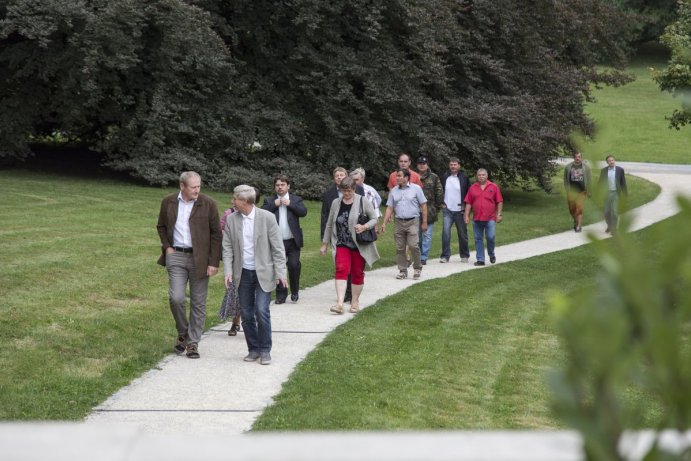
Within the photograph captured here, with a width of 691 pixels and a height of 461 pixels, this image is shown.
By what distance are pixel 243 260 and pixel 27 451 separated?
31.1ft

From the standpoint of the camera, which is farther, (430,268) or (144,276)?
(430,268)

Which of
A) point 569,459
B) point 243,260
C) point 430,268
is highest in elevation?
point 569,459

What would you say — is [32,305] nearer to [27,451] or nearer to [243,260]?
[243,260]

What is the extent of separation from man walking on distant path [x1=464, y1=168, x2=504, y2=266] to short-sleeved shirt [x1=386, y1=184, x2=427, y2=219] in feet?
7.60

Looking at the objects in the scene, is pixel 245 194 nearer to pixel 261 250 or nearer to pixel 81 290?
pixel 261 250

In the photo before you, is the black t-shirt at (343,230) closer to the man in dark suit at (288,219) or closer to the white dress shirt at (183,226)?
the man in dark suit at (288,219)

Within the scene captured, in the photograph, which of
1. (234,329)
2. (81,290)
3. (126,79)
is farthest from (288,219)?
(126,79)

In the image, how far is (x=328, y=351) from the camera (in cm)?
1144

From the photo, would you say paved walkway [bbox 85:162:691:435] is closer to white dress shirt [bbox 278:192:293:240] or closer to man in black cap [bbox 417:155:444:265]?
white dress shirt [bbox 278:192:293:240]

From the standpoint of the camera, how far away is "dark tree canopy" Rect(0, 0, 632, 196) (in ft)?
85.0

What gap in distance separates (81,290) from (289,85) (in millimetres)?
15917

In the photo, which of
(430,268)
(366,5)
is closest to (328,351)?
(430,268)

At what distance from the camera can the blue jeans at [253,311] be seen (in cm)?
1106

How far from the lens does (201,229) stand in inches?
446
